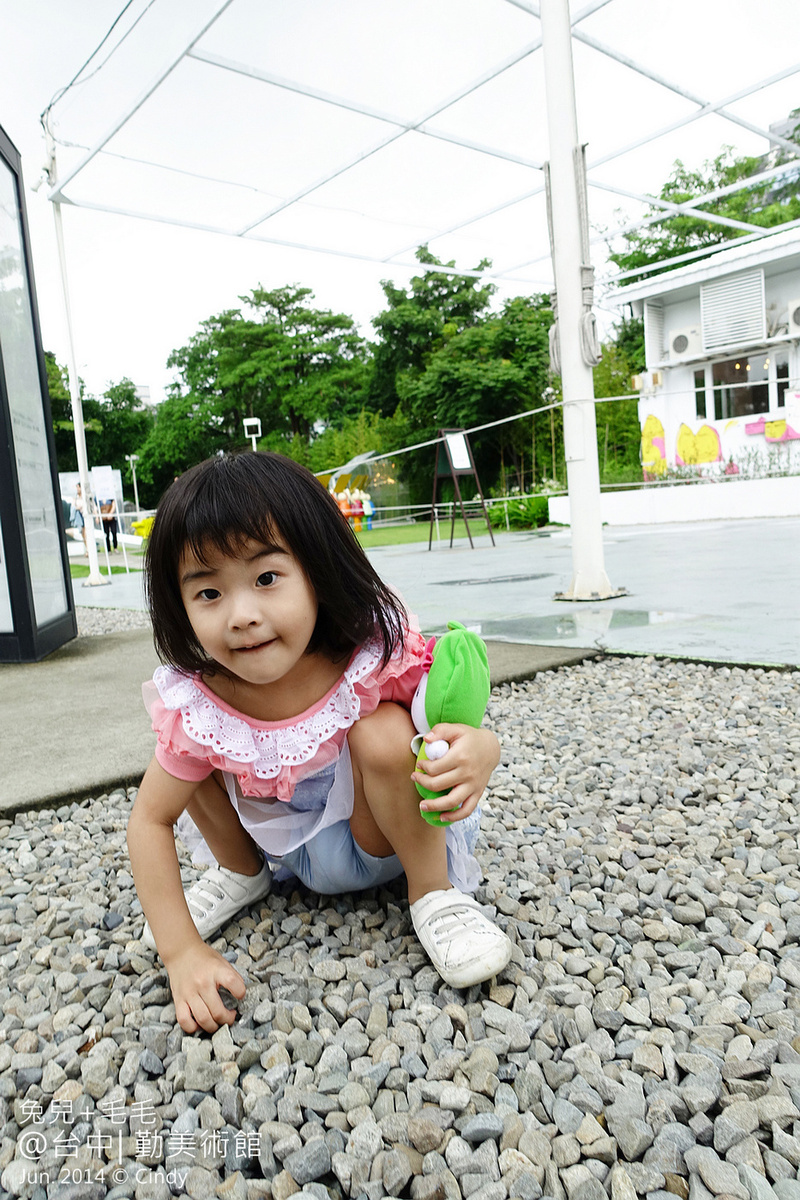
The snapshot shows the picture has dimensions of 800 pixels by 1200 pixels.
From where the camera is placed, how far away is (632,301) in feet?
48.3

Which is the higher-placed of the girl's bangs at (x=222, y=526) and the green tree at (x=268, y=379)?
the green tree at (x=268, y=379)

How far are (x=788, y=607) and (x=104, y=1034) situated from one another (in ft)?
11.1

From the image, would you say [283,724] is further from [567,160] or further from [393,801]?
[567,160]

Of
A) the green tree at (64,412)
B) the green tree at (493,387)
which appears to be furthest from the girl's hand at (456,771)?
the green tree at (64,412)

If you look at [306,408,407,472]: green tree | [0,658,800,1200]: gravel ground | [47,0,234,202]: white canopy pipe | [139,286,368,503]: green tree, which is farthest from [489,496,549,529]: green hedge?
[139,286,368,503]: green tree

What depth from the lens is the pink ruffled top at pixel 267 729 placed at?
1.10 m

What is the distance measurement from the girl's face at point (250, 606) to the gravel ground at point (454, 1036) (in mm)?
463

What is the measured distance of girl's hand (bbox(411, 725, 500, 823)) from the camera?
39.5 inches

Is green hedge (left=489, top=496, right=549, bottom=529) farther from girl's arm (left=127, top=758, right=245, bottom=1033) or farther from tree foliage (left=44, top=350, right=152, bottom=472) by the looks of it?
tree foliage (left=44, top=350, right=152, bottom=472)

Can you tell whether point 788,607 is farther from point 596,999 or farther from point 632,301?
point 632,301

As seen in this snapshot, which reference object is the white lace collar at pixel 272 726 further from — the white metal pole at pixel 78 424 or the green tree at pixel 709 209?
the green tree at pixel 709 209

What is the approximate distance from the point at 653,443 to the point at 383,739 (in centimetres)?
Answer: 1478

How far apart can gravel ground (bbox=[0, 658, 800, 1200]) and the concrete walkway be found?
19.7 inches

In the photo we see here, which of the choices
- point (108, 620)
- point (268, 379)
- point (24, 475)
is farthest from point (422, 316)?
point (24, 475)
